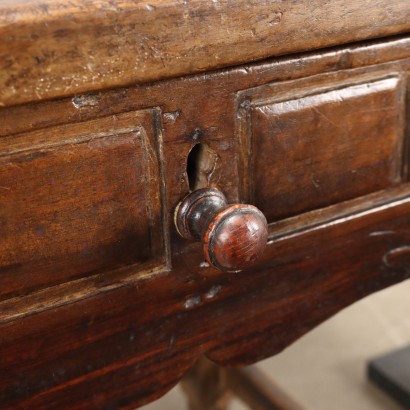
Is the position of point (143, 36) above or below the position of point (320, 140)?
above

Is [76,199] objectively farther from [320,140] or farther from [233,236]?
[320,140]

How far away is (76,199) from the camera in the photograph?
540mm

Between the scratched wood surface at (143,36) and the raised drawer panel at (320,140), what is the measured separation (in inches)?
2.0

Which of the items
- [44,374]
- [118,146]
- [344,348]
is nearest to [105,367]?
[44,374]

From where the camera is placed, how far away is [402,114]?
0.70 meters

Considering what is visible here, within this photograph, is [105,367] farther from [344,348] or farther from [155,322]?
[344,348]

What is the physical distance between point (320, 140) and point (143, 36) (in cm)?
21

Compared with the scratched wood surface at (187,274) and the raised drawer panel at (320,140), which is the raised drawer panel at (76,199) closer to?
the scratched wood surface at (187,274)

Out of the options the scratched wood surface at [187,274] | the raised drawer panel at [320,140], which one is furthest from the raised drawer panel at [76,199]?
the raised drawer panel at [320,140]

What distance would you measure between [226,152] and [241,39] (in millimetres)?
97

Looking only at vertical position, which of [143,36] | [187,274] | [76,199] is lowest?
[187,274]

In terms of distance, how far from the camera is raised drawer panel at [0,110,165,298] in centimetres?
51

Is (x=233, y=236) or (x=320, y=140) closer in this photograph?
(x=233, y=236)

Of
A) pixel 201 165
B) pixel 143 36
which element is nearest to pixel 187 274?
pixel 201 165
